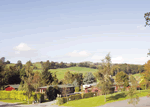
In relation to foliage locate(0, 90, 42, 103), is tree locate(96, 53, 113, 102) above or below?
above

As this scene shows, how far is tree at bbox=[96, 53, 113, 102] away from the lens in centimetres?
4078

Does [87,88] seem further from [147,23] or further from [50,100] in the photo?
[147,23]

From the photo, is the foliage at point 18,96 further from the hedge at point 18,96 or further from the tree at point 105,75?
the tree at point 105,75

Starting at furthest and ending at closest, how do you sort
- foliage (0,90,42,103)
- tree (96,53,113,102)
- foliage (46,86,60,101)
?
foliage (46,86,60,101) < foliage (0,90,42,103) < tree (96,53,113,102)

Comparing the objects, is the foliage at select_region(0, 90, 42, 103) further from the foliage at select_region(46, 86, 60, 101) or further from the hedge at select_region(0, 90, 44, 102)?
the foliage at select_region(46, 86, 60, 101)

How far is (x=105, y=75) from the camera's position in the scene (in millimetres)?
41469

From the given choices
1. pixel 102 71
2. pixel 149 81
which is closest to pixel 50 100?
pixel 102 71

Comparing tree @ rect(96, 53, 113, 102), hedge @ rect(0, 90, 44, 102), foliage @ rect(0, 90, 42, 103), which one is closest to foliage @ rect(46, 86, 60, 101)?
hedge @ rect(0, 90, 44, 102)

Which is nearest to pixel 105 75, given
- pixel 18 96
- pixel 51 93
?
pixel 51 93

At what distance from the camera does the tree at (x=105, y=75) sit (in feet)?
134

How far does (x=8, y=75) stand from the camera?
86.8 meters

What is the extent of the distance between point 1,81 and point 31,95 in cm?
3618

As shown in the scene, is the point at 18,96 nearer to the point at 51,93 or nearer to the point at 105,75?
the point at 51,93

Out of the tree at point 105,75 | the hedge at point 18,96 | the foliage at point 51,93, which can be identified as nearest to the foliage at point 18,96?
the hedge at point 18,96
